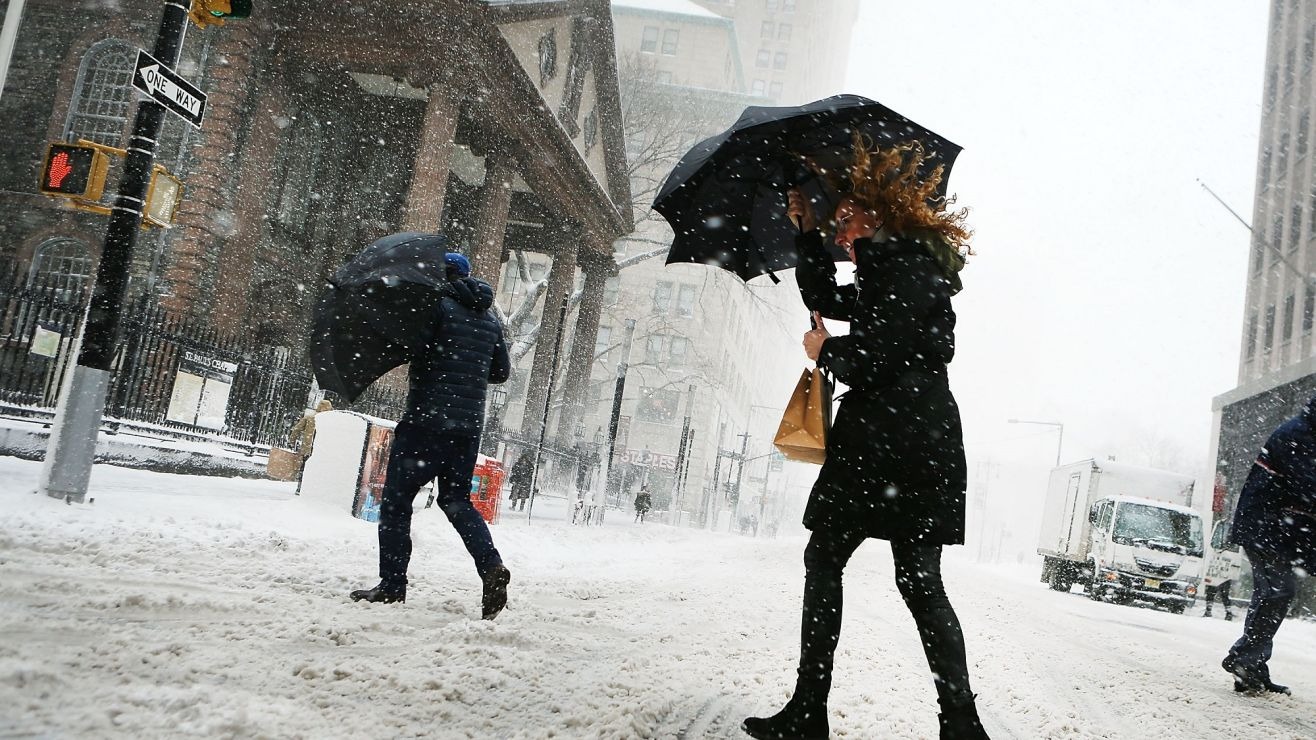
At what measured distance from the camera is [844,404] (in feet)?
10.6

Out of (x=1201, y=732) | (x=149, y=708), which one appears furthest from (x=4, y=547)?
(x=1201, y=732)

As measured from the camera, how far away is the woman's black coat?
306 centimetres

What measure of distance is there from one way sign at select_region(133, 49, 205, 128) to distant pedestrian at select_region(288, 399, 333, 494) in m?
3.78

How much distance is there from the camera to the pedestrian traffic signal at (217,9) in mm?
7156

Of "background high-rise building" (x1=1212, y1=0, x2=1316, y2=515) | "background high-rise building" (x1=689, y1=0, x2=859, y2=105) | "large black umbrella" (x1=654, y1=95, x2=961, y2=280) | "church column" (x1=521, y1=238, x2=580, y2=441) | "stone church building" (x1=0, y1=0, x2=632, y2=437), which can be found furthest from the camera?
"background high-rise building" (x1=689, y1=0, x2=859, y2=105)

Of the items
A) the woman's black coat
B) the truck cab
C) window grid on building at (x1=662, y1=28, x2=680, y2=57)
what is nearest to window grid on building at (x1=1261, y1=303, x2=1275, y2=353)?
the truck cab

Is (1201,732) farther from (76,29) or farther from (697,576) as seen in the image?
(76,29)

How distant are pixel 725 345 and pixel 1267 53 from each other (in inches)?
1393

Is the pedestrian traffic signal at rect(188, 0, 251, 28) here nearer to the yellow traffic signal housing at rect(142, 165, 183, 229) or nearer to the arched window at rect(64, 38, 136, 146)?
the yellow traffic signal housing at rect(142, 165, 183, 229)

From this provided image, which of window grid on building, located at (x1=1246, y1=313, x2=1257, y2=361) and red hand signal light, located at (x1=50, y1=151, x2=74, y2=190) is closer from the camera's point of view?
red hand signal light, located at (x1=50, y1=151, x2=74, y2=190)

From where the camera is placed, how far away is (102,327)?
6785 mm

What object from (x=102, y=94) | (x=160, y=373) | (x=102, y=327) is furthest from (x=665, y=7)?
(x=102, y=327)

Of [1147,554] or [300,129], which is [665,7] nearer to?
[300,129]

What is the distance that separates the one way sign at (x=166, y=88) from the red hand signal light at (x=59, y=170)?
970mm
